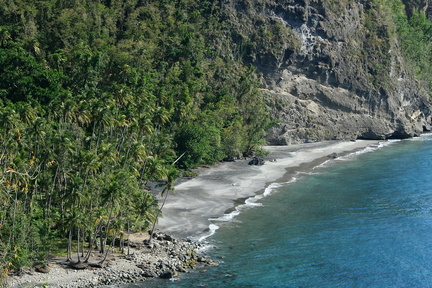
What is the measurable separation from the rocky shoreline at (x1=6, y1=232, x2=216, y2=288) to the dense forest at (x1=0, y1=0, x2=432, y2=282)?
169cm

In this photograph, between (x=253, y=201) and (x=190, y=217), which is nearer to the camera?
(x=190, y=217)

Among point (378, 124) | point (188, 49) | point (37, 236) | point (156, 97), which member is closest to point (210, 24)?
point (188, 49)

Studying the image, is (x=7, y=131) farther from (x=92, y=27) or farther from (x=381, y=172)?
(x=381, y=172)

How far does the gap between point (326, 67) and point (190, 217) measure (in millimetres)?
85149

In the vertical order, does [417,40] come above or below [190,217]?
above

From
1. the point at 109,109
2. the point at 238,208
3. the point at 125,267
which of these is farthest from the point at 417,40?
the point at 125,267

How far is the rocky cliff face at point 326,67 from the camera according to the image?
136 m

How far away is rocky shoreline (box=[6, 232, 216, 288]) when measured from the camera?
49156mm

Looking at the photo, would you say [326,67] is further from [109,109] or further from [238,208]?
[109,109]

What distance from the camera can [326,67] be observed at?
144 metres

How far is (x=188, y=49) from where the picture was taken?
389 feet

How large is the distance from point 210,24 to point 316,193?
200 feet

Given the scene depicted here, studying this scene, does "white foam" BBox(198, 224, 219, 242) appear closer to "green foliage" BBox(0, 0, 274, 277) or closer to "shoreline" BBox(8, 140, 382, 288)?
"shoreline" BBox(8, 140, 382, 288)

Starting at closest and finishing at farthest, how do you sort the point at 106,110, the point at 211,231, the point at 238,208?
the point at 106,110 < the point at 211,231 < the point at 238,208
